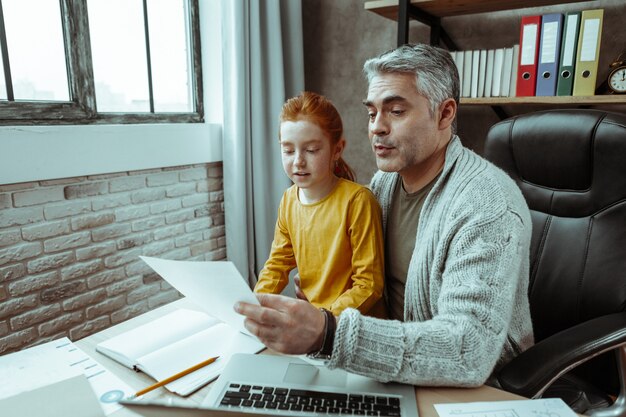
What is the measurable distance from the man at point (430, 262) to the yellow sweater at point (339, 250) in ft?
0.34

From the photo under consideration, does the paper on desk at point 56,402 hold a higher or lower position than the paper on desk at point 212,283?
lower

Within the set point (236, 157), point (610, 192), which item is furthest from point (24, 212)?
point (610, 192)

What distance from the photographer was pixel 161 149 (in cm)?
206

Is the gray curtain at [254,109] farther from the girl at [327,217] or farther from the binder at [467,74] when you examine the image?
the girl at [327,217]

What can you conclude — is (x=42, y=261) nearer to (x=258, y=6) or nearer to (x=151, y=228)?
(x=151, y=228)

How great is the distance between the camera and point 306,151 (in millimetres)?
1272

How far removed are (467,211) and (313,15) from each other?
2162 mm

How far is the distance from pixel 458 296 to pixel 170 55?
2111 mm

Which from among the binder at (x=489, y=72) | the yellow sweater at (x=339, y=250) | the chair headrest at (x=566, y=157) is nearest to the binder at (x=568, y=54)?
the binder at (x=489, y=72)

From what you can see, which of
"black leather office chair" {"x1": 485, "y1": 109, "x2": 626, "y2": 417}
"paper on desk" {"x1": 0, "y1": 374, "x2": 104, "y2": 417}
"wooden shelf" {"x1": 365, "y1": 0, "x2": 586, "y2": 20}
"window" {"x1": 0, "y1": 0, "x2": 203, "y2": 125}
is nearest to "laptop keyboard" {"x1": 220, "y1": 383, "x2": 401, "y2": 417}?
"paper on desk" {"x1": 0, "y1": 374, "x2": 104, "y2": 417}

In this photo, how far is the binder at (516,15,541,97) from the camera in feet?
5.99

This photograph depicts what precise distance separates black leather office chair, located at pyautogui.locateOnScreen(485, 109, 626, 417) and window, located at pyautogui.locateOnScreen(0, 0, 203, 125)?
1700 mm

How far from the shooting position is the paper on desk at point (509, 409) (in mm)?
679

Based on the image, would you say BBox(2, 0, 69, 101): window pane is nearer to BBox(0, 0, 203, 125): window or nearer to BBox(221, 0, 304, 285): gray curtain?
BBox(0, 0, 203, 125): window
